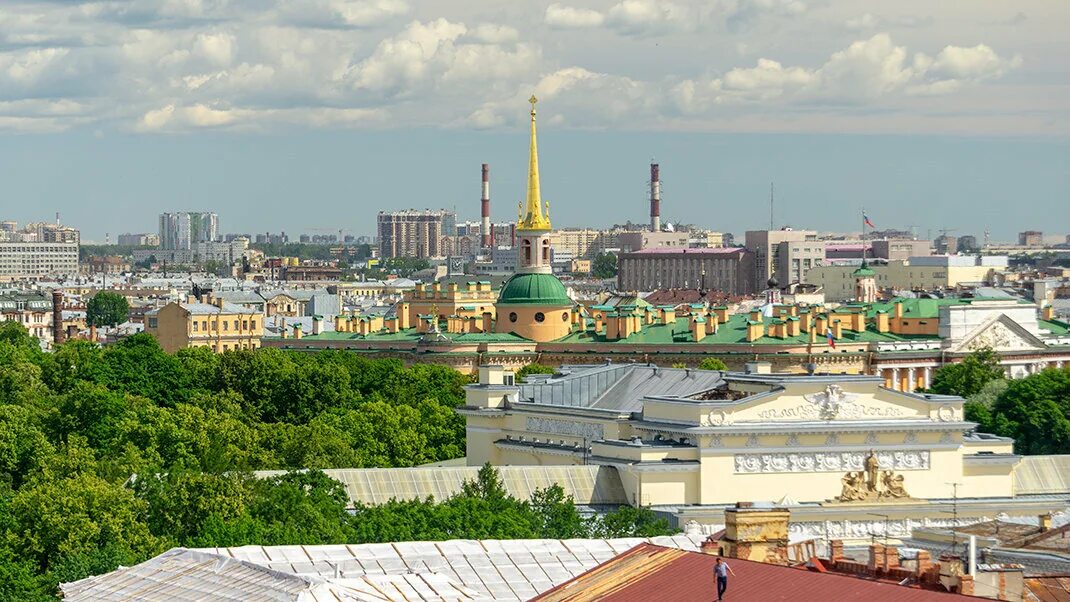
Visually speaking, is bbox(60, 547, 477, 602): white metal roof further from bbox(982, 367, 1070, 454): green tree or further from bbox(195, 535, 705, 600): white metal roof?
bbox(982, 367, 1070, 454): green tree

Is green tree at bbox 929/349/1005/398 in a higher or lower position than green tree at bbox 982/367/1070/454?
lower

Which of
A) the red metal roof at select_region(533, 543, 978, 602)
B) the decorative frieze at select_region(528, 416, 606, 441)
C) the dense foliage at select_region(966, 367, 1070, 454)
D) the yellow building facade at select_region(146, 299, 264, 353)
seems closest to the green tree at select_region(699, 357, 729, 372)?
the dense foliage at select_region(966, 367, 1070, 454)

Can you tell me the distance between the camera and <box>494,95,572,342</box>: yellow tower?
130m

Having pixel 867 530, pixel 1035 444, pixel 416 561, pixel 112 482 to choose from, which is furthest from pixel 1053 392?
pixel 416 561

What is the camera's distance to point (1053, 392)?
94.2 m

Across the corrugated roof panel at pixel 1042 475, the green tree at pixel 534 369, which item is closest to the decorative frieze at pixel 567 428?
the corrugated roof panel at pixel 1042 475

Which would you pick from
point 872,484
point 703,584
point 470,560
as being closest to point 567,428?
point 872,484

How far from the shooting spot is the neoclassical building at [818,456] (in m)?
61.3

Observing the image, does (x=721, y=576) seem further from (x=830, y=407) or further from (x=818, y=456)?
(x=830, y=407)

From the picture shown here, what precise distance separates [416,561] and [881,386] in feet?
86.2

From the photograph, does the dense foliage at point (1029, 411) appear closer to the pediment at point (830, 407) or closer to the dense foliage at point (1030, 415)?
the dense foliage at point (1030, 415)

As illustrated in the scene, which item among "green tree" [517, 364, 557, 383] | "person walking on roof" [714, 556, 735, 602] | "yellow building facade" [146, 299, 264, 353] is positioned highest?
"person walking on roof" [714, 556, 735, 602]

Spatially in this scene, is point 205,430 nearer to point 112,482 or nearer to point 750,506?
point 112,482

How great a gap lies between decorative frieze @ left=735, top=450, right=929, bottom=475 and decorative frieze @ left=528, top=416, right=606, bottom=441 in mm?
6371
